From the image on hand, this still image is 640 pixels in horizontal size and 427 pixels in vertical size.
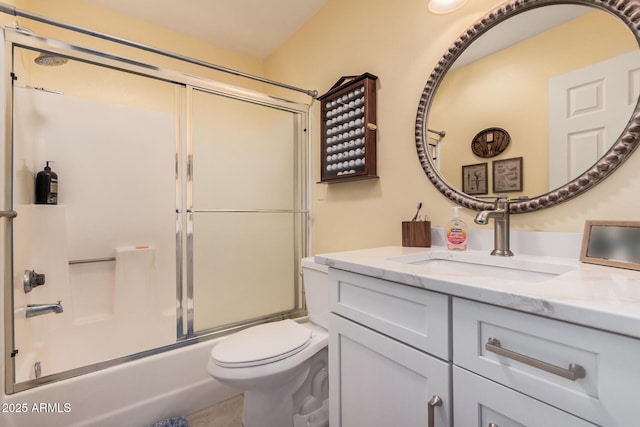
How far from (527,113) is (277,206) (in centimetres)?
156

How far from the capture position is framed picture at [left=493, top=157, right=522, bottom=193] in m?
1.06

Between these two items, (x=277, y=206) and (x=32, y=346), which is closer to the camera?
(x=32, y=346)

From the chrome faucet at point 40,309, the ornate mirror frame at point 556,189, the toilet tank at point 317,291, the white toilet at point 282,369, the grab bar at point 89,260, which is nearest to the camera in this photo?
the ornate mirror frame at point 556,189

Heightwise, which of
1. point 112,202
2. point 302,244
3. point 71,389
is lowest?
point 71,389

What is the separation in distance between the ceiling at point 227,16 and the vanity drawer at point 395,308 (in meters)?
2.00

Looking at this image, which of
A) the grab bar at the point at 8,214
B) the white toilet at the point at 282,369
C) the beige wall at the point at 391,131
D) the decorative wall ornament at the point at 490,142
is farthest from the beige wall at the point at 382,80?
the grab bar at the point at 8,214

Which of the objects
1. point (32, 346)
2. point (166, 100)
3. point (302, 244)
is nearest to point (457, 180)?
point (302, 244)

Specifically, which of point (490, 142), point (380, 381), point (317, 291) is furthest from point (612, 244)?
point (317, 291)

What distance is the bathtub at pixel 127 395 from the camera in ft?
4.04

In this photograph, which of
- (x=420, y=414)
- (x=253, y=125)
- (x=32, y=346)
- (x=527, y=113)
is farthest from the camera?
(x=253, y=125)

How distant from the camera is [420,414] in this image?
72 centimetres

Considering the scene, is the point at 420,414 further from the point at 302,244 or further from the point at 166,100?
the point at 166,100

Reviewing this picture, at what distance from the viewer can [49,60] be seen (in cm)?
147

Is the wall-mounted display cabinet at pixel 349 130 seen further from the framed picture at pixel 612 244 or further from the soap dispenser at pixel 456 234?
the framed picture at pixel 612 244
